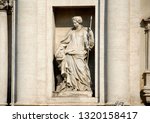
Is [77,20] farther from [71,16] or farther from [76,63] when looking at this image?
[76,63]

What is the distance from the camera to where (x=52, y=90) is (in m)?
17.7

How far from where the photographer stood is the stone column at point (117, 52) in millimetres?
16734

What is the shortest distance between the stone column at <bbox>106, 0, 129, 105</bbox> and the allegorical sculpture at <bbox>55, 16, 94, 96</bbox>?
86 centimetres

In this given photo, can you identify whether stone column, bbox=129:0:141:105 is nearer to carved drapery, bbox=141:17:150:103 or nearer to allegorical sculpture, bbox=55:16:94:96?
carved drapery, bbox=141:17:150:103

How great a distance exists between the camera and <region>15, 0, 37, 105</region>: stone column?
17.2 meters

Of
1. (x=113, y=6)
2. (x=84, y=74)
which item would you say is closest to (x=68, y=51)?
(x=84, y=74)

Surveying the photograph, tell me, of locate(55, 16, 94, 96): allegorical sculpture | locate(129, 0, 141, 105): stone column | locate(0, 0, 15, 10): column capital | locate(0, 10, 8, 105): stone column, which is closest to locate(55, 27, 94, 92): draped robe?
locate(55, 16, 94, 96): allegorical sculpture

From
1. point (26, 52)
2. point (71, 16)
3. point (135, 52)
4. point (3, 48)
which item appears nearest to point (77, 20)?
point (71, 16)

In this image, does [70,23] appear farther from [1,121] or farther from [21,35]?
[1,121]

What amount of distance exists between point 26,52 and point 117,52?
2.90 meters

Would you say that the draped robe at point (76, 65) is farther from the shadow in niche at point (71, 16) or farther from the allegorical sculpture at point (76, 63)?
the shadow in niche at point (71, 16)

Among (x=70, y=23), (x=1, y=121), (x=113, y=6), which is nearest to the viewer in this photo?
(x=1, y=121)

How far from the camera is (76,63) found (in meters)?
17.5

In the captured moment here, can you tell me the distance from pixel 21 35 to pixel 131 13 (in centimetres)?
357
